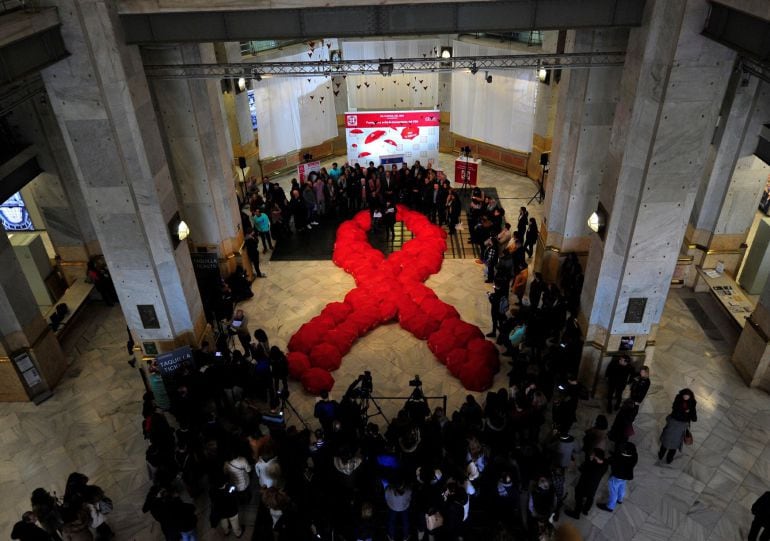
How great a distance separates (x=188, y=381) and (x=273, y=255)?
6143mm

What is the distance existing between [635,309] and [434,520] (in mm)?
4526

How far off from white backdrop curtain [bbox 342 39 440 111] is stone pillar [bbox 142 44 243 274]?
8716mm

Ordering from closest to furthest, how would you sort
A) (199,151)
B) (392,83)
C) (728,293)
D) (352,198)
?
(199,151) < (728,293) < (352,198) < (392,83)

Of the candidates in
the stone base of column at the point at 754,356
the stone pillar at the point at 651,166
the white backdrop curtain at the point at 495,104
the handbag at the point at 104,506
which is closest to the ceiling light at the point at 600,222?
the stone pillar at the point at 651,166

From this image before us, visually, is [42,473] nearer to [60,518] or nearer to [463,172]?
[60,518]

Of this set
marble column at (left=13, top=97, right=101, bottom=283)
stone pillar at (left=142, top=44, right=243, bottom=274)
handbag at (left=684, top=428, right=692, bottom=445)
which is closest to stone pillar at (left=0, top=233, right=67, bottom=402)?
marble column at (left=13, top=97, right=101, bottom=283)

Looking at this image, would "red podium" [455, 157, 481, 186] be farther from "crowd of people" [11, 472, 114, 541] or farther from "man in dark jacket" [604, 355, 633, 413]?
"crowd of people" [11, 472, 114, 541]

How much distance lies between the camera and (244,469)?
24.9 feet

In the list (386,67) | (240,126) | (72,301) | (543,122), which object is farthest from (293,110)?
(386,67)

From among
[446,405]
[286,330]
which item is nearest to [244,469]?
[446,405]

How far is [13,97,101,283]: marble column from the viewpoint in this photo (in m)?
11.5

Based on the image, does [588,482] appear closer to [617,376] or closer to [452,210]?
[617,376]

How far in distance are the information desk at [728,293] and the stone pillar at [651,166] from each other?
3.20m

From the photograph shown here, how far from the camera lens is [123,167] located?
27.1 ft
